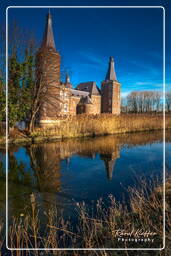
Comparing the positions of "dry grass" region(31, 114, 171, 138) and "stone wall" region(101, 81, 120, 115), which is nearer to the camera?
"stone wall" region(101, 81, 120, 115)

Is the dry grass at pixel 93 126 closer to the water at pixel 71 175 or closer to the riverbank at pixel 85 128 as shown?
the riverbank at pixel 85 128

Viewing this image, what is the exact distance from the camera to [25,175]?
5.31m

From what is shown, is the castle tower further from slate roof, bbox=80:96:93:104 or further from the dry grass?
slate roof, bbox=80:96:93:104

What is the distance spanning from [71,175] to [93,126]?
28.1ft

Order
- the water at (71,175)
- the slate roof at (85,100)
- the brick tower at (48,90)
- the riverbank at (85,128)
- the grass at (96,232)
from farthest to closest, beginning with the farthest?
1. the slate roof at (85,100)
2. the riverbank at (85,128)
3. the brick tower at (48,90)
4. the water at (71,175)
5. the grass at (96,232)

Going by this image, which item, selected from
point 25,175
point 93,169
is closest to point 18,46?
point 25,175

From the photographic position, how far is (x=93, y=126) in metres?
13.6

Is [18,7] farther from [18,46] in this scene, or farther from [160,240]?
[18,46]

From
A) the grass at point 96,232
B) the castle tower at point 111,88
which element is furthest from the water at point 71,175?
the castle tower at point 111,88

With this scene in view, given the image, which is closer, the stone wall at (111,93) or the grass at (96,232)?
the grass at (96,232)

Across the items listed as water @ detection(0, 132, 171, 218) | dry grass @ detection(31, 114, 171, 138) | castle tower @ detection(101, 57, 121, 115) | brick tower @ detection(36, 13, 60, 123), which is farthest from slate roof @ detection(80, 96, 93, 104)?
water @ detection(0, 132, 171, 218)

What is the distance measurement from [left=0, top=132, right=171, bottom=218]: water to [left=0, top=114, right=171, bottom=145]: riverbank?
213 cm

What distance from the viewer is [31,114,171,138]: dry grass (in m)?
11.9

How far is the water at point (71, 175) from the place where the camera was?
3.75 meters
